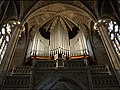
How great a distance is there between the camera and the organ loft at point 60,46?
11852 mm

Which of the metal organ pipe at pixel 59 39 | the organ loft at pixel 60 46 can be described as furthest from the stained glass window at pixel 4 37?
the metal organ pipe at pixel 59 39

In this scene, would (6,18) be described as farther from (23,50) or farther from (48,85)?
(48,85)

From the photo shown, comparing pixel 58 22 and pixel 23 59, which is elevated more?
pixel 58 22

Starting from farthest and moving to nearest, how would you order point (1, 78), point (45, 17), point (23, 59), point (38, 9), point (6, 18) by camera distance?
1. point (45, 17)
2. point (38, 9)
3. point (23, 59)
4. point (6, 18)
5. point (1, 78)

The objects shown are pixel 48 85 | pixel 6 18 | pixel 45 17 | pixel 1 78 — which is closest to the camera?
pixel 1 78

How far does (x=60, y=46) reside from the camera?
15.8 meters

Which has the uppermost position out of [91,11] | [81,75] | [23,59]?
[91,11]

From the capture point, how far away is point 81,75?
39.2ft

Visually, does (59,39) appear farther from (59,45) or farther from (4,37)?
(4,37)

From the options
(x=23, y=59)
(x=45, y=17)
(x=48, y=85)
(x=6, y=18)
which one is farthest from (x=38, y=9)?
(x=48, y=85)

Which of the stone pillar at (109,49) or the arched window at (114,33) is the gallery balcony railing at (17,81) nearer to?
the stone pillar at (109,49)

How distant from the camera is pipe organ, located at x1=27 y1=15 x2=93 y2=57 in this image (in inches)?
610

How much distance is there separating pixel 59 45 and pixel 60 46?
19 cm

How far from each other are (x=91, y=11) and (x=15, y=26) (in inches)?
261
